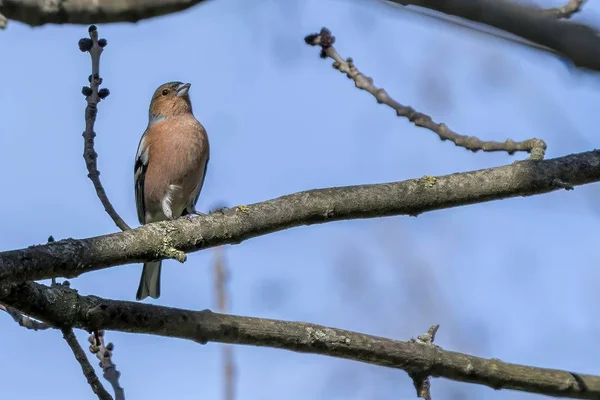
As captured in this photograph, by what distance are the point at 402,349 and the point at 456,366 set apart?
0.86 ft

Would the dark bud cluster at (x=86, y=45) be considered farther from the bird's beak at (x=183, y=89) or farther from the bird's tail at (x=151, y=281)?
the bird's beak at (x=183, y=89)

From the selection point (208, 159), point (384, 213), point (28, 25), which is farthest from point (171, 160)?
point (28, 25)

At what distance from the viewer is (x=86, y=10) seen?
2.04 meters

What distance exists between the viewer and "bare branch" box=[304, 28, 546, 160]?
15.4 ft

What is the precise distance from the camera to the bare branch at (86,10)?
6.42ft

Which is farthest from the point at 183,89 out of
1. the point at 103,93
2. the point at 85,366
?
the point at 85,366

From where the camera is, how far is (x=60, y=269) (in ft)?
11.1

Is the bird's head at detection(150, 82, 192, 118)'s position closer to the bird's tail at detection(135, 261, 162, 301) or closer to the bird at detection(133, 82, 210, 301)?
the bird at detection(133, 82, 210, 301)

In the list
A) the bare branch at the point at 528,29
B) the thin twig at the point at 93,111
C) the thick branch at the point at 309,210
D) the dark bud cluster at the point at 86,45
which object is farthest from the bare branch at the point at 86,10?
the dark bud cluster at the point at 86,45

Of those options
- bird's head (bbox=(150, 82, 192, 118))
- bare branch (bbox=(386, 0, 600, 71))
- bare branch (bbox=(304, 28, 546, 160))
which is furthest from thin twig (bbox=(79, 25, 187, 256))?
bird's head (bbox=(150, 82, 192, 118))

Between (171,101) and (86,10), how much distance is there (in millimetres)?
7231

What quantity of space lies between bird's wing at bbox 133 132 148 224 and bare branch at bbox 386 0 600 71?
23.5ft

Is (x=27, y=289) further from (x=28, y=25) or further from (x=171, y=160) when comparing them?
(x=171, y=160)

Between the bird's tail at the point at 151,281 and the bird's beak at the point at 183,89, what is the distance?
2.14m
